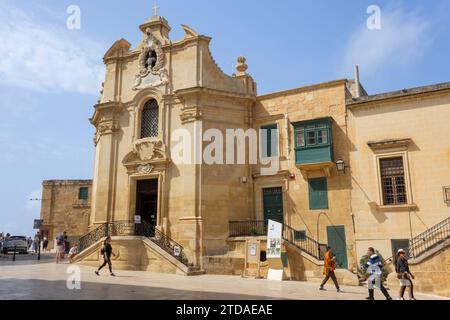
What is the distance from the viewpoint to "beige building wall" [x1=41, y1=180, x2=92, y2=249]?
33.8 m

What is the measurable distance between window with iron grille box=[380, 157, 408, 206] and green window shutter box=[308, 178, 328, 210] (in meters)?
2.42

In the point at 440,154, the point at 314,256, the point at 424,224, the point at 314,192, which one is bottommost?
the point at 314,256

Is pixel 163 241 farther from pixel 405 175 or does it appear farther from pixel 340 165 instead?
pixel 405 175

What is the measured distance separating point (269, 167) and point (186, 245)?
5.36 m

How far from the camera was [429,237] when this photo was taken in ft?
→ 49.6

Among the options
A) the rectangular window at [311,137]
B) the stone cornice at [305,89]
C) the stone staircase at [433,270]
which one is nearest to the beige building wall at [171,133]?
the stone cornice at [305,89]

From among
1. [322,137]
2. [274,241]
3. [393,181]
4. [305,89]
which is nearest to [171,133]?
[305,89]

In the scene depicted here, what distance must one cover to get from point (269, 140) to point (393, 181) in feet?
19.4

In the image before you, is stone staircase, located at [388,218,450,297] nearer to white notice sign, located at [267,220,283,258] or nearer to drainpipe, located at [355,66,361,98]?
white notice sign, located at [267,220,283,258]

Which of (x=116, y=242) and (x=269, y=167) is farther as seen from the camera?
(x=269, y=167)

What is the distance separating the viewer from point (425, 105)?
53.4ft

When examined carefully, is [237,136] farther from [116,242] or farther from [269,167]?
[116,242]

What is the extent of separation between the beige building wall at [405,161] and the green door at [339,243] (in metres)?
0.63
